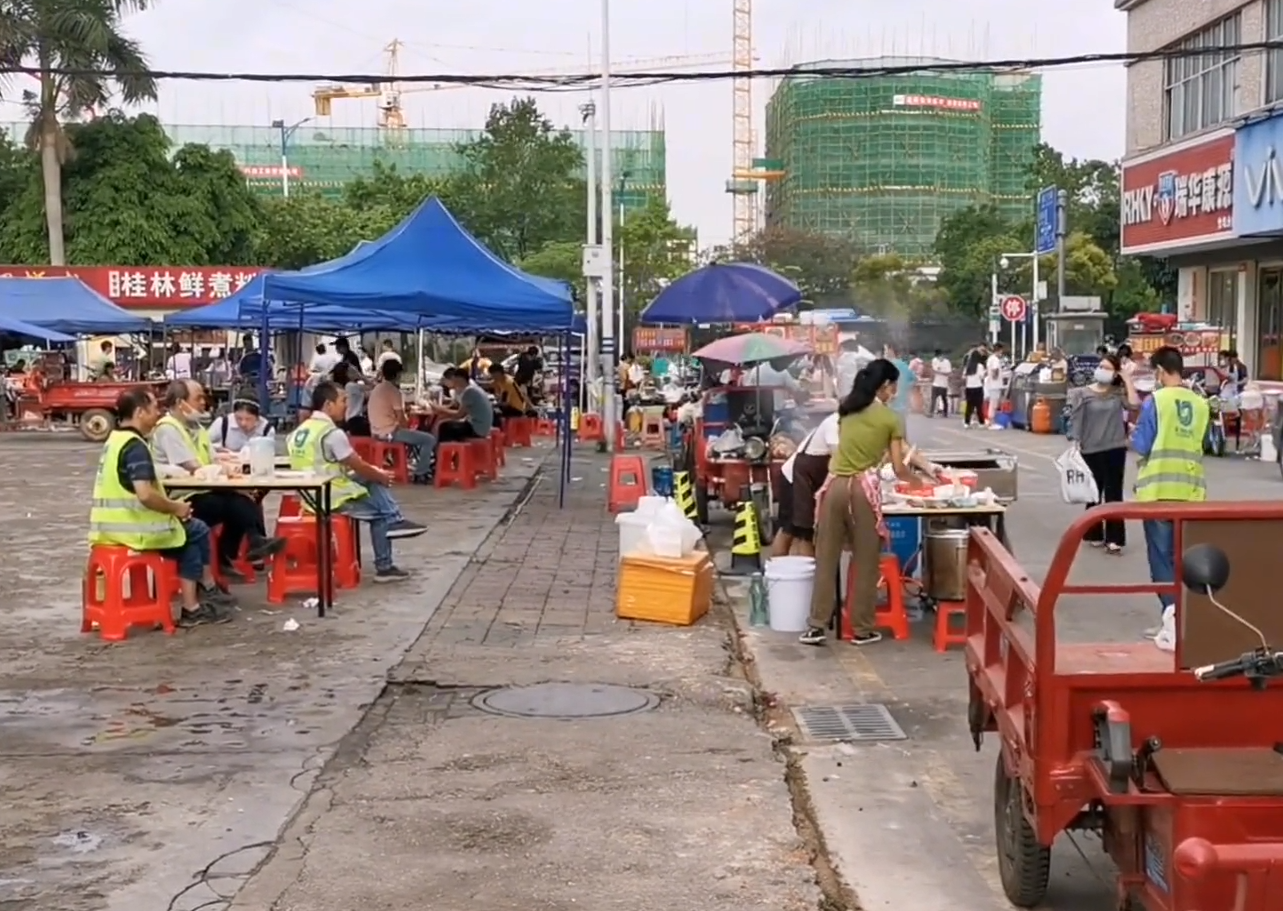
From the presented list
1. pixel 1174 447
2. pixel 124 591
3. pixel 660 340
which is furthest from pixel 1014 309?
pixel 124 591

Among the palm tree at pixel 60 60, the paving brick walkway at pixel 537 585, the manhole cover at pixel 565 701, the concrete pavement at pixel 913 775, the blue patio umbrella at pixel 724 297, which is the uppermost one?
the palm tree at pixel 60 60

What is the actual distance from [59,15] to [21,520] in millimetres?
25826

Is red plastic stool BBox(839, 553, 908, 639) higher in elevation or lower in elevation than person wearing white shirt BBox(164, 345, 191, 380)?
lower

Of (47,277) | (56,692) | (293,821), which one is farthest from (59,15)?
(293,821)

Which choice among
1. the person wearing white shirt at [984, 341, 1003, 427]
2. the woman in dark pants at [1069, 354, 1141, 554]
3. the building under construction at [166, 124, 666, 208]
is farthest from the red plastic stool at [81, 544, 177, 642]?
the building under construction at [166, 124, 666, 208]

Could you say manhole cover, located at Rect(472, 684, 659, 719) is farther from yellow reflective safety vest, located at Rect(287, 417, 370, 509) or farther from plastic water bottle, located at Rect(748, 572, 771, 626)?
yellow reflective safety vest, located at Rect(287, 417, 370, 509)

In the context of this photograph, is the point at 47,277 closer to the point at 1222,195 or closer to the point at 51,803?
the point at 1222,195

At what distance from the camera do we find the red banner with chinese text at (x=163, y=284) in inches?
1378

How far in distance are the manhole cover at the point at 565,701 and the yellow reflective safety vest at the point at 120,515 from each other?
8.26 feet

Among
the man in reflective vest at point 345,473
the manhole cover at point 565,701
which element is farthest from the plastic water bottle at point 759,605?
the man in reflective vest at point 345,473

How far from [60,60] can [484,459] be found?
24.6 metres

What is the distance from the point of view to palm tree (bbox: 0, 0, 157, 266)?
119 ft

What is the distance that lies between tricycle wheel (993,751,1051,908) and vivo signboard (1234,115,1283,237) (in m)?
20.2

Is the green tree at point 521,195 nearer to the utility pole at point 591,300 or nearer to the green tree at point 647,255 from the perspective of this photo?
the green tree at point 647,255
